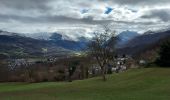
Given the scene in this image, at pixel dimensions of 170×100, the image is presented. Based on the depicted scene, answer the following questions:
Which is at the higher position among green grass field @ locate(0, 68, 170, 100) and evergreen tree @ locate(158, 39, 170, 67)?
evergreen tree @ locate(158, 39, 170, 67)

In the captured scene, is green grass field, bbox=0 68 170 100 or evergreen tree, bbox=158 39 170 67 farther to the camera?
evergreen tree, bbox=158 39 170 67

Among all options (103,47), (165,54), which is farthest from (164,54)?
(103,47)

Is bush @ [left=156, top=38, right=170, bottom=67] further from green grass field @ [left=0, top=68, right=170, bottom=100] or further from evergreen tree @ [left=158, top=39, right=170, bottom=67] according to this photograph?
green grass field @ [left=0, top=68, right=170, bottom=100]

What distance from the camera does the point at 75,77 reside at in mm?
129375

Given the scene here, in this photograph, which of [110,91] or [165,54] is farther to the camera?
[165,54]

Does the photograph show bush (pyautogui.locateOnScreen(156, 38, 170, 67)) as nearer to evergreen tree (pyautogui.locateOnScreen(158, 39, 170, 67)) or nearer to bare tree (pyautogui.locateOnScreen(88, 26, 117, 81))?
evergreen tree (pyautogui.locateOnScreen(158, 39, 170, 67))

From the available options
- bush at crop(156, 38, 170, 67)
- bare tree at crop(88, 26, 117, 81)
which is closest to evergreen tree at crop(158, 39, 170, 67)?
bush at crop(156, 38, 170, 67)

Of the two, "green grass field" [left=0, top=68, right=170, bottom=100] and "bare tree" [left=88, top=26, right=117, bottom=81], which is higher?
"bare tree" [left=88, top=26, right=117, bottom=81]

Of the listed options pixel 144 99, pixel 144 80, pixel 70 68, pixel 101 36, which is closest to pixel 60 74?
pixel 70 68

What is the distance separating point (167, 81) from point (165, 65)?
27307 mm

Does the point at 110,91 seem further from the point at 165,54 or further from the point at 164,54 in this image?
the point at 164,54

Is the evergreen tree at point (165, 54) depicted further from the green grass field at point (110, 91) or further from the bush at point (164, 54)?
the green grass field at point (110, 91)

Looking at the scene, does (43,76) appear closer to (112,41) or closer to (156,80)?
(112,41)

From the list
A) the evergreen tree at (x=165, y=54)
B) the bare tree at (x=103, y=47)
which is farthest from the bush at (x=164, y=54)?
the bare tree at (x=103, y=47)
